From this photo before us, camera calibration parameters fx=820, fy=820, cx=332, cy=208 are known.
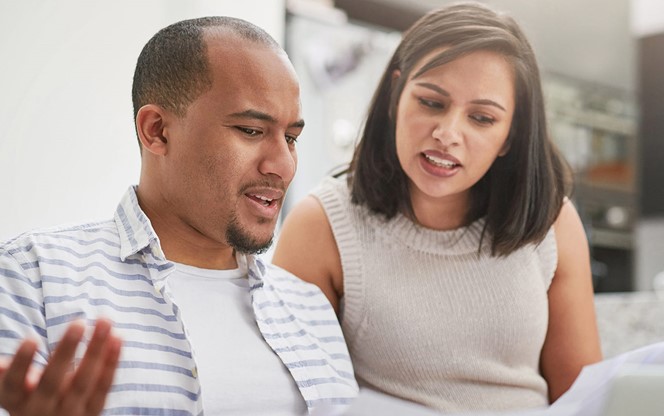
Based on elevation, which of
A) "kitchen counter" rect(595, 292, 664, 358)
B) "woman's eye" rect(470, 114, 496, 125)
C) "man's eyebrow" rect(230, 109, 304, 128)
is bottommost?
"kitchen counter" rect(595, 292, 664, 358)

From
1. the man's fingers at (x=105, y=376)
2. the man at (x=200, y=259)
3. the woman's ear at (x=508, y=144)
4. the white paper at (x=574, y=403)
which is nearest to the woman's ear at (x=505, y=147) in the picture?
the woman's ear at (x=508, y=144)

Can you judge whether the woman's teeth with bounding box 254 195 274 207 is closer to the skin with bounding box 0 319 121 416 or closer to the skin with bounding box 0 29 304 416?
the skin with bounding box 0 29 304 416

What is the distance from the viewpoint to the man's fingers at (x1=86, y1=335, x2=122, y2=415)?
2.26ft

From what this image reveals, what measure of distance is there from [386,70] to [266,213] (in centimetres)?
53

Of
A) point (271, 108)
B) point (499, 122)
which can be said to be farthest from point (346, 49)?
point (271, 108)

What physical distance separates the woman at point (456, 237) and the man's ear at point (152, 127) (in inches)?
15.6

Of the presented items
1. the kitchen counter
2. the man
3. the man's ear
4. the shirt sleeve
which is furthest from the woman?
the shirt sleeve

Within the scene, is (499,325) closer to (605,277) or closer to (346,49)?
(346,49)

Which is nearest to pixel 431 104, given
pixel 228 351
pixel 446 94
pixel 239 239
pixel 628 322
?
pixel 446 94

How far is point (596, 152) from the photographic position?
14.4 feet

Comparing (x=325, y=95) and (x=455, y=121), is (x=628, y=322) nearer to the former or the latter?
(x=455, y=121)

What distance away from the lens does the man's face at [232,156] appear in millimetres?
1155

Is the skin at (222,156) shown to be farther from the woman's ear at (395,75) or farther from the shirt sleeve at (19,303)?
the woman's ear at (395,75)

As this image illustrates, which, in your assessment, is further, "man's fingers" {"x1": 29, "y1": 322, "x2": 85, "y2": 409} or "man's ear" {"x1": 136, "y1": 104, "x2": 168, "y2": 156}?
"man's ear" {"x1": 136, "y1": 104, "x2": 168, "y2": 156}
